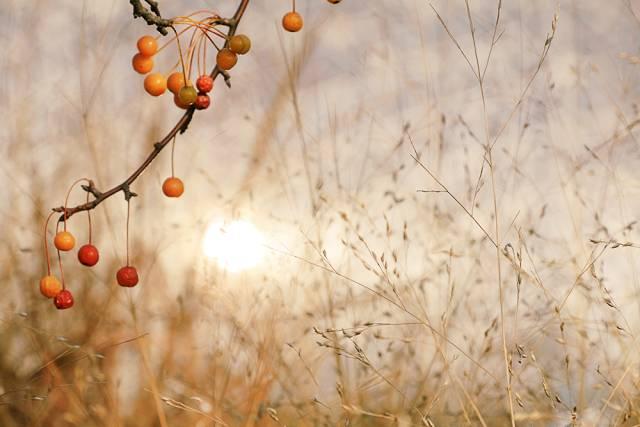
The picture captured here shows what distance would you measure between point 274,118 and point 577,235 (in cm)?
77

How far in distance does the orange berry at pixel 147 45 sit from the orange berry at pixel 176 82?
0.05 meters

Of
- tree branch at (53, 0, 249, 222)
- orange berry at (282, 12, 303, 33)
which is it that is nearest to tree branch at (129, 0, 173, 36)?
tree branch at (53, 0, 249, 222)

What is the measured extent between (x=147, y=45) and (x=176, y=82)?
71 mm

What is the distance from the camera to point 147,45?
1115 mm

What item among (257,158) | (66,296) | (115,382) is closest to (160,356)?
(115,382)

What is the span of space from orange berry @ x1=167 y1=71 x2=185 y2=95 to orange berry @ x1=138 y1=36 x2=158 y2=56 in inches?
1.9

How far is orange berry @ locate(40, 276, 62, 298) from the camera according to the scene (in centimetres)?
116

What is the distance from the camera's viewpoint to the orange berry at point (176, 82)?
1.09 m

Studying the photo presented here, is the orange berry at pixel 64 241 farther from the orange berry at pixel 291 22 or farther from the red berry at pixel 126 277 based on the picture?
the orange berry at pixel 291 22

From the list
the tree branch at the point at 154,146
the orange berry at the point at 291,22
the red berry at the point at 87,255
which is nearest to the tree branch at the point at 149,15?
the tree branch at the point at 154,146

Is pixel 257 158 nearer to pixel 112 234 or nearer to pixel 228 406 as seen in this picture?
pixel 112 234

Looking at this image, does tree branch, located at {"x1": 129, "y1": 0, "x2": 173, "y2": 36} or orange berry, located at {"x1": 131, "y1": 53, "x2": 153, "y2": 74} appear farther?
orange berry, located at {"x1": 131, "y1": 53, "x2": 153, "y2": 74}

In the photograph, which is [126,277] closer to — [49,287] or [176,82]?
[49,287]

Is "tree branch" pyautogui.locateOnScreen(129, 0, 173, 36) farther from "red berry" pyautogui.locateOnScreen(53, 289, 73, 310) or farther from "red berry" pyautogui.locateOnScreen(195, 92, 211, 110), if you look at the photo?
"red berry" pyautogui.locateOnScreen(53, 289, 73, 310)
